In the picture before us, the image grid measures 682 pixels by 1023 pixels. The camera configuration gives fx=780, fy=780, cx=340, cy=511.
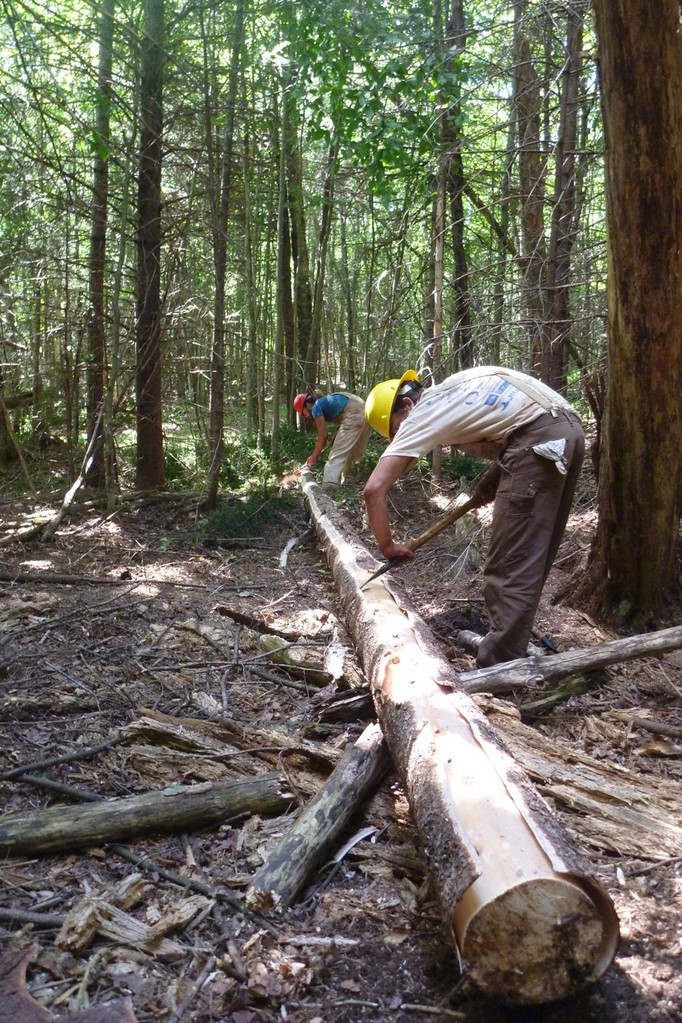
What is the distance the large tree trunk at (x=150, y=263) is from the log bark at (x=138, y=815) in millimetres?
6507

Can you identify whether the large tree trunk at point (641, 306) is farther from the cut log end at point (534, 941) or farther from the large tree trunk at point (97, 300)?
the large tree trunk at point (97, 300)

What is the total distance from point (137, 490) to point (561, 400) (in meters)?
6.49

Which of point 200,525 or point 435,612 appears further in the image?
point 200,525

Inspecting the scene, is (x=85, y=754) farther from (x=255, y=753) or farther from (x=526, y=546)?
(x=526, y=546)

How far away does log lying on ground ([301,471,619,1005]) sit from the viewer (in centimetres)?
196

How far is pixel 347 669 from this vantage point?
4.31 meters

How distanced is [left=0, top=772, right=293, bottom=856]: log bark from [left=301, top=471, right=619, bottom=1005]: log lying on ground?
0.57 meters

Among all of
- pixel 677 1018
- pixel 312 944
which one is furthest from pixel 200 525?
pixel 677 1018

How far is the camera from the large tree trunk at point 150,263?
788 cm

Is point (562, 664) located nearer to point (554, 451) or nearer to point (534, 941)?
point (554, 451)

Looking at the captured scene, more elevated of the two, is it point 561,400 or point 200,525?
point 561,400

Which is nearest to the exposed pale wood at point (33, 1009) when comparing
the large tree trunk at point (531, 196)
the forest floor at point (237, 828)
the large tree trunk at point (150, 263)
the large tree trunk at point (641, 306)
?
the forest floor at point (237, 828)

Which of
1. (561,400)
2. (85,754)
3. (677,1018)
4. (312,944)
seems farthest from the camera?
(561,400)

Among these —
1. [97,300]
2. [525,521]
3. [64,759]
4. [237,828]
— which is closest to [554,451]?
[525,521]
